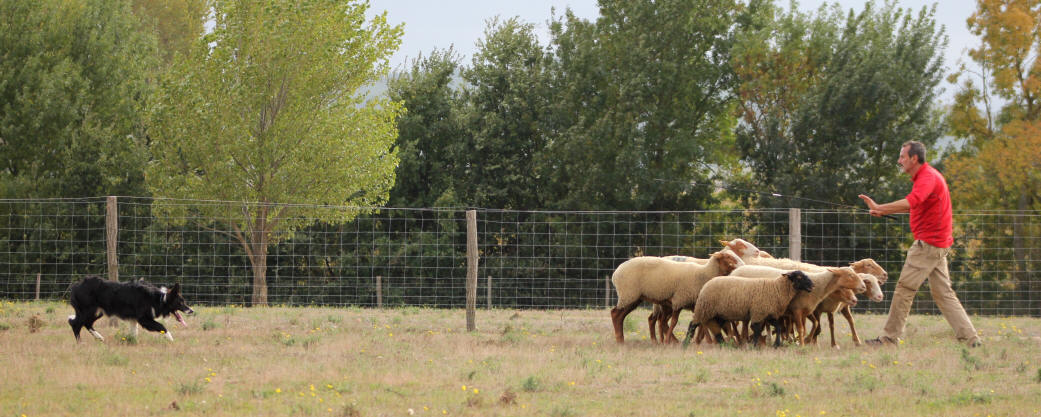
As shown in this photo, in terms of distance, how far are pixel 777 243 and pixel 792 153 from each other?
12.4 feet

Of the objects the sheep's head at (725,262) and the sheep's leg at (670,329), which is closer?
the sheep's leg at (670,329)

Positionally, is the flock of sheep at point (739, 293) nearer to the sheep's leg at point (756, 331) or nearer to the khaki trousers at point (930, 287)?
the sheep's leg at point (756, 331)

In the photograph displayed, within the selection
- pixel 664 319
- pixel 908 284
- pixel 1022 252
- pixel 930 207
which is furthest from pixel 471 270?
pixel 1022 252

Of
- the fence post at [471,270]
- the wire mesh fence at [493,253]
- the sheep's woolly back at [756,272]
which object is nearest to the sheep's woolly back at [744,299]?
the sheep's woolly back at [756,272]

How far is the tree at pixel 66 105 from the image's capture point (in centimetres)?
3141

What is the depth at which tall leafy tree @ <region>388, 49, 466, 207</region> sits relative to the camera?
3562cm

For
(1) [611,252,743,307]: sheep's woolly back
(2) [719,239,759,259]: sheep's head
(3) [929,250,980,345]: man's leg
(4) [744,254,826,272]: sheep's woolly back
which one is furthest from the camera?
(2) [719,239,759,259]: sheep's head

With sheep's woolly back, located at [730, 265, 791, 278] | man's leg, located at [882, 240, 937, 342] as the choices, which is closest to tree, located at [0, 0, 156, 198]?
sheep's woolly back, located at [730, 265, 791, 278]

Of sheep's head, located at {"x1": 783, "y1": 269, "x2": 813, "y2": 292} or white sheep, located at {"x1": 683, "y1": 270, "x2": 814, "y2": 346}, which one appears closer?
sheep's head, located at {"x1": 783, "y1": 269, "x2": 813, "y2": 292}

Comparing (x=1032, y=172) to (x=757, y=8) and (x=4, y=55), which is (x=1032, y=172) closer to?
(x=757, y=8)

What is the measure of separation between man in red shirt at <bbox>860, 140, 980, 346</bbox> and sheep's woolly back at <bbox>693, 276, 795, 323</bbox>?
1402 millimetres

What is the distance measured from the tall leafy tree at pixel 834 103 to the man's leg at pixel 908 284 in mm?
19157

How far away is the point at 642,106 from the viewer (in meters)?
32.7

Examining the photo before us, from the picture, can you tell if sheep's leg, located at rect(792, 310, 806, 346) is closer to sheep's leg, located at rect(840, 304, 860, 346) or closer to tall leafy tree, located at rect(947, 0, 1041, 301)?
sheep's leg, located at rect(840, 304, 860, 346)
